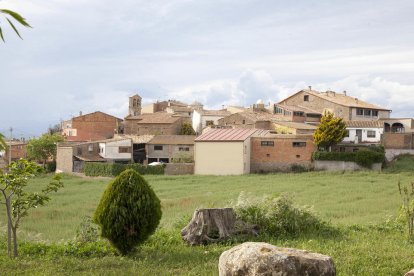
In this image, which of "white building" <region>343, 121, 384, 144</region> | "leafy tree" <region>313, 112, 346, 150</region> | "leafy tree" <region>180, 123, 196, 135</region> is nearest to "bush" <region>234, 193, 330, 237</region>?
"leafy tree" <region>313, 112, 346, 150</region>

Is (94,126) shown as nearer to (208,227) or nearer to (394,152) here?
(394,152)

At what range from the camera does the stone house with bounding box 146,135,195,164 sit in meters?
64.3

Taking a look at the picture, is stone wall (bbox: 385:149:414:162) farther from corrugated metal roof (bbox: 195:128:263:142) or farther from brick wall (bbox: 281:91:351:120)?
corrugated metal roof (bbox: 195:128:263:142)

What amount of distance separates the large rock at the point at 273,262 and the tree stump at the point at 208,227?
5.03 meters

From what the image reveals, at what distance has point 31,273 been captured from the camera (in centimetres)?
956

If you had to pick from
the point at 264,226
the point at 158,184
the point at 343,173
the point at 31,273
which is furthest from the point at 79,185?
the point at 31,273

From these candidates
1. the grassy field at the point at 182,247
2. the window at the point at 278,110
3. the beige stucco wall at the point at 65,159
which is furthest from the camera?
the window at the point at 278,110

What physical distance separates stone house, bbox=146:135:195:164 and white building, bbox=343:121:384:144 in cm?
2090

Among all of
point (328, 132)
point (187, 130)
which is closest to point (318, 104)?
point (187, 130)

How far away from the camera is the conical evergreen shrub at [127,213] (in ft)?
35.9

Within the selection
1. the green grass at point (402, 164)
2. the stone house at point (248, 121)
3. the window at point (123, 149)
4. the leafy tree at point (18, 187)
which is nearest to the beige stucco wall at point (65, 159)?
the window at point (123, 149)

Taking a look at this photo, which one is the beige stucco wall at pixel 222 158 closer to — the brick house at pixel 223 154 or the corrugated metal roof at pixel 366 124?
the brick house at pixel 223 154

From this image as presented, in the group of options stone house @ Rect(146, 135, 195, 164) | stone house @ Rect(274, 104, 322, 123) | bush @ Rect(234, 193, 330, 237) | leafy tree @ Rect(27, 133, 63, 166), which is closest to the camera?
bush @ Rect(234, 193, 330, 237)

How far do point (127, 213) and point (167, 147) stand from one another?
177 ft
